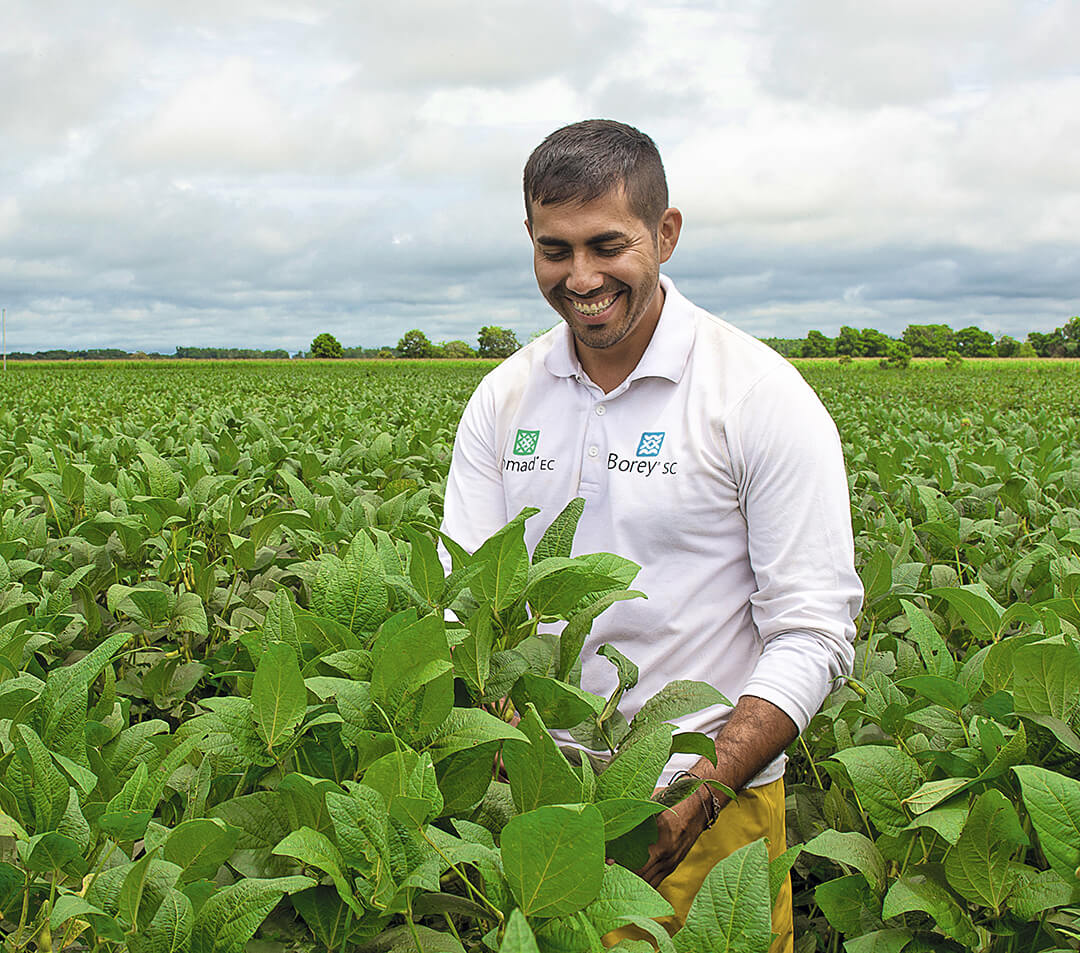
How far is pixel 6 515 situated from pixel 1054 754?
3.14 metres

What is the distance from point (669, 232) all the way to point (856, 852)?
1.82 metres

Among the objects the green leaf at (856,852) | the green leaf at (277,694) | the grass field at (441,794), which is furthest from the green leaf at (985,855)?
the green leaf at (277,694)

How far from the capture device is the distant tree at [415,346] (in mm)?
107500

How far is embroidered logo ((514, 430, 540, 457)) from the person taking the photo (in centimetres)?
274

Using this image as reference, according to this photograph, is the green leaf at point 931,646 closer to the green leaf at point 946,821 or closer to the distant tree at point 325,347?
the green leaf at point 946,821

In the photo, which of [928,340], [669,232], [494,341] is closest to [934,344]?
[928,340]

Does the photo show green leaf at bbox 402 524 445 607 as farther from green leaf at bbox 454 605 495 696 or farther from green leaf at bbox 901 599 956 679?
green leaf at bbox 901 599 956 679

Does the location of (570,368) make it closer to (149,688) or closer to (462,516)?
(462,516)

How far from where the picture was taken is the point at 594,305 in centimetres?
254

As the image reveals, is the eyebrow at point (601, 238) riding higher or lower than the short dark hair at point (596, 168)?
lower

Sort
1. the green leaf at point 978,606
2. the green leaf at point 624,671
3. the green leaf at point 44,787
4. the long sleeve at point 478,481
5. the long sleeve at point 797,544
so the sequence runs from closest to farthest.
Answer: the green leaf at point 44,787 < the green leaf at point 624,671 < the green leaf at point 978,606 < the long sleeve at point 797,544 < the long sleeve at point 478,481

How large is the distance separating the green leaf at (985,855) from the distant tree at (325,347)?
111 metres

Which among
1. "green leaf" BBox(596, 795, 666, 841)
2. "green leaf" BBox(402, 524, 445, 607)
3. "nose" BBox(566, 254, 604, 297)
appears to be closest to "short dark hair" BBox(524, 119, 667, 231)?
"nose" BBox(566, 254, 604, 297)

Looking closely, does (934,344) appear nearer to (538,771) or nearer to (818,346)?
(818,346)
